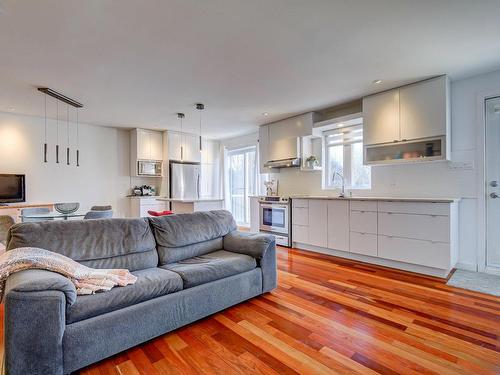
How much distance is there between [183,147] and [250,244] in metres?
4.52

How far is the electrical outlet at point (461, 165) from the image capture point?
11.2ft

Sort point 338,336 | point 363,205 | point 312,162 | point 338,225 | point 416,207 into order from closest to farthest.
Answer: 1. point 338,336
2. point 416,207
3. point 363,205
4. point 338,225
5. point 312,162

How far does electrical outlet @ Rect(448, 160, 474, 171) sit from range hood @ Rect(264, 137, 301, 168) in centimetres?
232

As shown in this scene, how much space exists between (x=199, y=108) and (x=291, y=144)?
186 centimetres

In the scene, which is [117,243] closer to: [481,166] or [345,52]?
[345,52]

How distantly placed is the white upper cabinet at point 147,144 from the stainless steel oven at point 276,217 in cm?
292

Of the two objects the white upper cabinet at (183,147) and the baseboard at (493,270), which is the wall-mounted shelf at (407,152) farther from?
the white upper cabinet at (183,147)

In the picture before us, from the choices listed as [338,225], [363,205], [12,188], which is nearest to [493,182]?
[363,205]

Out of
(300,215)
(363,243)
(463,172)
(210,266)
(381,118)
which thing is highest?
(381,118)

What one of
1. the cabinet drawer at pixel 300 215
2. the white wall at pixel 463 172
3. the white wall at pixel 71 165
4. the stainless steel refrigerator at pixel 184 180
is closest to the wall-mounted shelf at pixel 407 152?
the white wall at pixel 463 172

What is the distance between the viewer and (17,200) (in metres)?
4.79

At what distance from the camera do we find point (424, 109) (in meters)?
3.43

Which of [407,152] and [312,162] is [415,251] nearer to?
[407,152]

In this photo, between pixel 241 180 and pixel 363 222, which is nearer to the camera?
pixel 363 222
